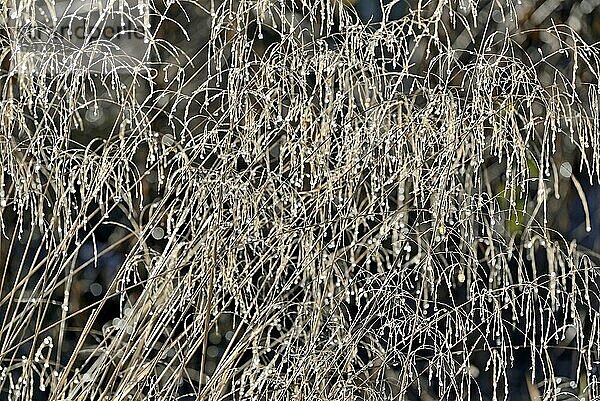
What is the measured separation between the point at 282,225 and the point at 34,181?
0.42m

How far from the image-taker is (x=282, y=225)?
1.29 meters

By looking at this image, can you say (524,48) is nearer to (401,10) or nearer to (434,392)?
(401,10)

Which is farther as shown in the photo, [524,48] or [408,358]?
[524,48]

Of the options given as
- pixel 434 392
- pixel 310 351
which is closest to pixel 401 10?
pixel 434 392

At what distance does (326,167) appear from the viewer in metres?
1.37

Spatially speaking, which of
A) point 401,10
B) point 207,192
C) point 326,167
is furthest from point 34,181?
point 401,10

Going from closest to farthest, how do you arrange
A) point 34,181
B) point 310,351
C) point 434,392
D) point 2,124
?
point 310,351, point 2,124, point 34,181, point 434,392

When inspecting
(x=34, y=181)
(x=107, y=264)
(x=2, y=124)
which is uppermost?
(x=2, y=124)

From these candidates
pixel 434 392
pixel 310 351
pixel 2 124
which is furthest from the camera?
pixel 434 392

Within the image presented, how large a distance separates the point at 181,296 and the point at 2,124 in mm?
350

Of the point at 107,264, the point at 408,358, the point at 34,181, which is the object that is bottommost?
the point at 107,264

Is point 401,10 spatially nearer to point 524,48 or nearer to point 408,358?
point 524,48

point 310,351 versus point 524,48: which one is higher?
point 524,48

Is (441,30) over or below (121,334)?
over
